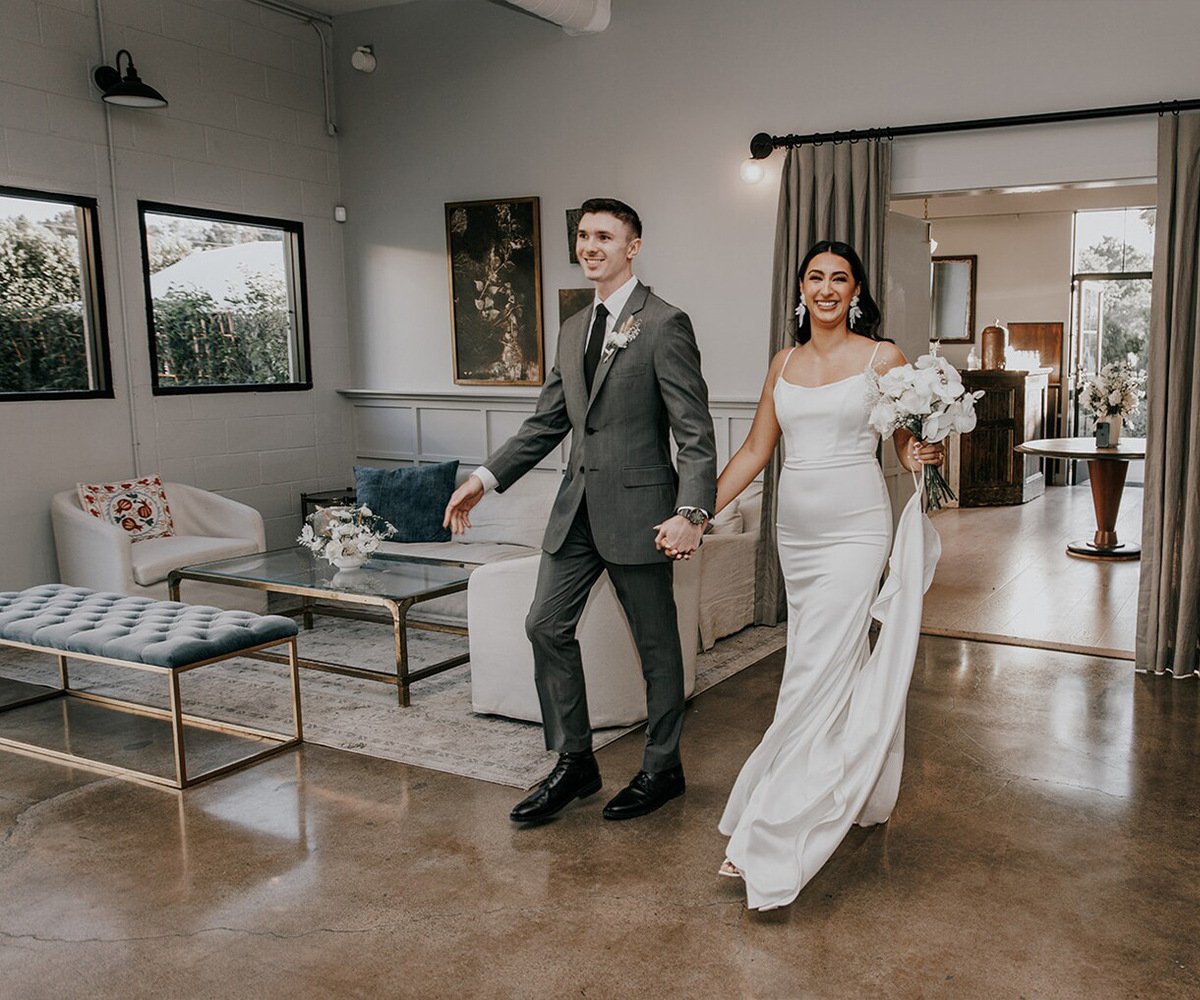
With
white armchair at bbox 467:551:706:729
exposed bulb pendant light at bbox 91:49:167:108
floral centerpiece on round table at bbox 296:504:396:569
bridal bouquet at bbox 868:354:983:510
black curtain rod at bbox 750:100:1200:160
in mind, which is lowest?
white armchair at bbox 467:551:706:729

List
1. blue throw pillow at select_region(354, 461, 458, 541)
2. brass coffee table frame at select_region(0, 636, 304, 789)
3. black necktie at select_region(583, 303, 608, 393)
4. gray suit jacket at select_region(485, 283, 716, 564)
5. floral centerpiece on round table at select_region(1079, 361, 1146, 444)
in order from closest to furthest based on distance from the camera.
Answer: gray suit jacket at select_region(485, 283, 716, 564)
black necktie at select_region(583, 303, 608, 393)
brass coffee table frame at select_region(0, 636, 304, 789)
blue throw pillow at select_region(354, 461, 458, 541)
floral centerpiece on round table at select_region(1079, 361, 1146, 444)

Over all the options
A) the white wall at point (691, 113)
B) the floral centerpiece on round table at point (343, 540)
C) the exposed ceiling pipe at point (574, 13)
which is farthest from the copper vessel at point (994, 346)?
the floral centerpiece on round table at point (343, 540)

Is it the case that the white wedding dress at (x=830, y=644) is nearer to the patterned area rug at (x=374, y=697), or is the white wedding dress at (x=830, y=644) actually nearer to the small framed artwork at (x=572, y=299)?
the patterned area rug at (x=374, y=697)

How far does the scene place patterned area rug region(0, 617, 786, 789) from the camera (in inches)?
156

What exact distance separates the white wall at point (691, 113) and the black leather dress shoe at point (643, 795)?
10.5ft

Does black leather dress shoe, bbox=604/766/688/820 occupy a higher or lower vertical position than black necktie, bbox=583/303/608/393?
lower

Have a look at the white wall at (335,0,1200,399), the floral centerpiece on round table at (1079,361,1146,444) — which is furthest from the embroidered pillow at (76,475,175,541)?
the floral centerpiece on round table at (1079,361,1146,444)

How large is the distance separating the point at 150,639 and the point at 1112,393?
655cm

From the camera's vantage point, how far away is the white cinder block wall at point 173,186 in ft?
19.0

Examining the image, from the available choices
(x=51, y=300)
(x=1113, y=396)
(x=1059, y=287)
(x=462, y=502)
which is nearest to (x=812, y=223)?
(x=462, y=502)

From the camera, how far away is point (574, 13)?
6.04 m

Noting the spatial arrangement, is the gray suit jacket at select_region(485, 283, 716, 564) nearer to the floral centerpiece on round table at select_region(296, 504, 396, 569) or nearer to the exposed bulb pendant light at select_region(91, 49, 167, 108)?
the floral centerpiece on round table at select_region(296, 504, 396, 569)

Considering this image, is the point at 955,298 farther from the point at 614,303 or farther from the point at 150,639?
the point at 150,639

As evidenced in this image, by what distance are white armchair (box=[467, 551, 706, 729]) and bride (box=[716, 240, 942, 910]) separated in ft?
3.65
